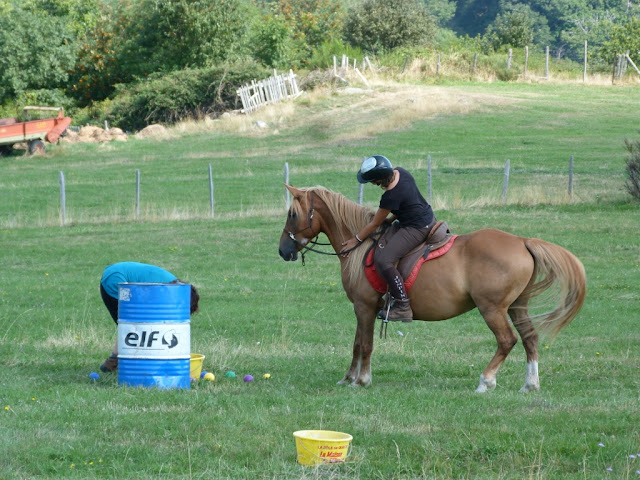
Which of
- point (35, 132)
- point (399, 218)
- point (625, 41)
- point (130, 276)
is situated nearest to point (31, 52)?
point (35, 132)

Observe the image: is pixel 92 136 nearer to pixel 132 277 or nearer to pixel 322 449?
pixel 132 277

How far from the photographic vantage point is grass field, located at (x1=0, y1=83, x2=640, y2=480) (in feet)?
20.7

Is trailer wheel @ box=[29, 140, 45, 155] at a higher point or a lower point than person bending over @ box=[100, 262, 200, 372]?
lower

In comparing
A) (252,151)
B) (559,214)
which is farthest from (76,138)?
(559,214)

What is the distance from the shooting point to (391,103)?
4853 cm

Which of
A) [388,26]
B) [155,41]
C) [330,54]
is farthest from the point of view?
[388,26]

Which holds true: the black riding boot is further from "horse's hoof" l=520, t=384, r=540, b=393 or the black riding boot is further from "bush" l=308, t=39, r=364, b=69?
"bush" l=308, t=39, r=364, b=69

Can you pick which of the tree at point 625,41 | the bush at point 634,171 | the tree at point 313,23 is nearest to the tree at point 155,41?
the tree at point 313,23

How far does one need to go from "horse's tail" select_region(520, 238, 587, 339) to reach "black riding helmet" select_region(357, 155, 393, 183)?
1637 millimetres

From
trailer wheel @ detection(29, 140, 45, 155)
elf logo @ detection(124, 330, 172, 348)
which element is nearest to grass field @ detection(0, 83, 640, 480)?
elf logo @ detection(124, 330, 172, 348)

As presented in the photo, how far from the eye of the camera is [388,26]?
225 ft

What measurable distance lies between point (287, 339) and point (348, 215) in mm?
3542

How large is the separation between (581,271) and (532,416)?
7.19 feet

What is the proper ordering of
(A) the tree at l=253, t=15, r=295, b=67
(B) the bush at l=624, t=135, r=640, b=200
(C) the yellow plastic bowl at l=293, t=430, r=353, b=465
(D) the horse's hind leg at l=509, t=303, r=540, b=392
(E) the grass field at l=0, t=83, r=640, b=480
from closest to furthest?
(C) the yellow plastic bowl at l=293, t=430, r=353, b=465 < (E) the grass field at l=0, t=83, r=640, b=480 < (D) the horse's hind leg at l=509, t=303, r=540, b=392 < (B) the bush at l=624, t=135, r=640, b=200 < (A) the tree at l=253, t=15, r=295, b=67
